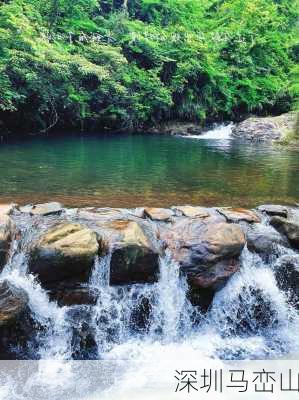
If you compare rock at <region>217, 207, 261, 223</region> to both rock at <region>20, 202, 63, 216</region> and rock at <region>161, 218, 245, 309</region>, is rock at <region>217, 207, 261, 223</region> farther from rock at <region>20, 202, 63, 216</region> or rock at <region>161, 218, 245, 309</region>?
rock at <region>20, 202, 63, 216</region>

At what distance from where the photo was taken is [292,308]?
597 centimetres

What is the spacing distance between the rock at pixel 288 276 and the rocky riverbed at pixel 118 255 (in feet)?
0.05

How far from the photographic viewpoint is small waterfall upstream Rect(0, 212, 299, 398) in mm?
5148

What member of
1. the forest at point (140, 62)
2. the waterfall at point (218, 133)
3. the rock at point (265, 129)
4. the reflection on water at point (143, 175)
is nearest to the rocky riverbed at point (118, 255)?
the reflection on water at point (143, 175)

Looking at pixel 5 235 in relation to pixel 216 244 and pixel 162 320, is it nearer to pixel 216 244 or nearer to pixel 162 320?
pixel 162 320

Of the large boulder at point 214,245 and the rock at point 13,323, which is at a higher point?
the large boulder at point 214,245

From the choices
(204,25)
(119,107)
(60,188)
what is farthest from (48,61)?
(204,25)

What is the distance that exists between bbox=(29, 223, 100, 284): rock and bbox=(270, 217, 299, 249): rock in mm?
2982

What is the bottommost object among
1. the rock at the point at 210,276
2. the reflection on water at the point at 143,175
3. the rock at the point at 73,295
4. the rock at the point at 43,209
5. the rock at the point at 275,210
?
the rock at the point at 73,295

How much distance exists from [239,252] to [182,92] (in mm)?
21552

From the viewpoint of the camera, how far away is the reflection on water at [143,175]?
8.22m

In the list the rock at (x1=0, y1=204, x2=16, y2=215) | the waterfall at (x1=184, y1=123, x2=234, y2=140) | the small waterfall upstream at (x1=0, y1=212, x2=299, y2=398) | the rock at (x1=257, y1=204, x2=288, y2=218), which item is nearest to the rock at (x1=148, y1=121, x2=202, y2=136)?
the waterfall at (x1=184, y1=123, x2=234, y2=140)

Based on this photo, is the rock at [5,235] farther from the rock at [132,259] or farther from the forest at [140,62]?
the forest at [140,62]

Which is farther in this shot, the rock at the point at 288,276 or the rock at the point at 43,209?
the rock at the point at 43,209
